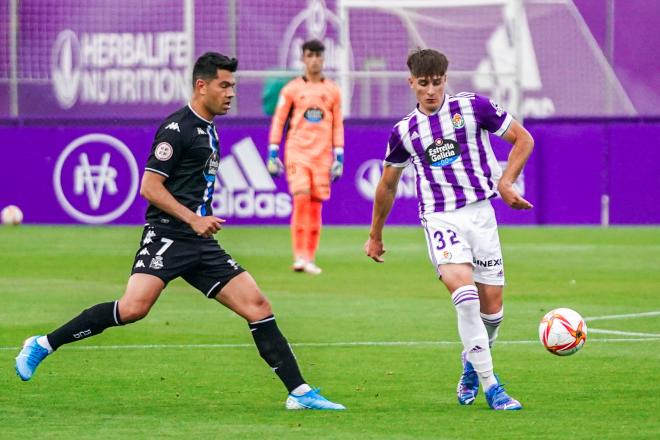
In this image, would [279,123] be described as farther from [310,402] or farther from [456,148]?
[310,402]

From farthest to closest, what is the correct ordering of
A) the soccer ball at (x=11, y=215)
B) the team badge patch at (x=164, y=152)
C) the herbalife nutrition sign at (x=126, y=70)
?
the herbalife nutrition sign at (x=126, y=70), the soccer ball at (x=11, y=215), the team badge patch at (x=164, y=152)

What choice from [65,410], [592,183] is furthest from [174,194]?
[592,183]

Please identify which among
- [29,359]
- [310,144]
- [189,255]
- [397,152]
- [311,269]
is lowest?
[311,269]

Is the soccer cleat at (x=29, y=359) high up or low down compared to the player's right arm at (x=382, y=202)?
down

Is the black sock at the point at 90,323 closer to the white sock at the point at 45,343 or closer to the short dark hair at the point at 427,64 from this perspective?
the white sock at the point at 45,343

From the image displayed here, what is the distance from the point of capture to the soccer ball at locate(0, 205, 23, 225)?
23.5m

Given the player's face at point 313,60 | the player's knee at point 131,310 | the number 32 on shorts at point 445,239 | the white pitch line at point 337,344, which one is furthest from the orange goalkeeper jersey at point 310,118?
the player's knee at point 131,310

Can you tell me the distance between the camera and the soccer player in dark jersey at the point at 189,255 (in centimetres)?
795

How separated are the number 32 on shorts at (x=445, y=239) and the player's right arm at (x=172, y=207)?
1184mm

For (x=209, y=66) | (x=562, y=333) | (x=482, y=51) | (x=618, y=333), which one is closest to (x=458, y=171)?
(x=562, y=333)

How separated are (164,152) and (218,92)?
1.45 ft

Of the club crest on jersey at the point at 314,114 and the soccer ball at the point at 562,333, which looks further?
the club crest on jersey at the point at 314,114

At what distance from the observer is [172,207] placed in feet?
25.7

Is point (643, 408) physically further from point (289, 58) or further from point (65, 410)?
point (289, 58)
